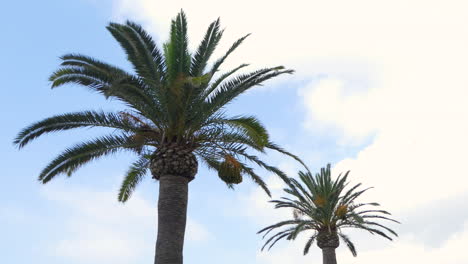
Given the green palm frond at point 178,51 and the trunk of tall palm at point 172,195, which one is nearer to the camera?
the trunk of tall palm at point 172,195

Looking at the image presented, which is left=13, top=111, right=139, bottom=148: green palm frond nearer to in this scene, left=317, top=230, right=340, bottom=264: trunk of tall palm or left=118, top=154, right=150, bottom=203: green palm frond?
left=118, top=154, right=150, bottom=203: green palm frond

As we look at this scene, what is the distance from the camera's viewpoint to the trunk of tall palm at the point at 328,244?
99.1 feet

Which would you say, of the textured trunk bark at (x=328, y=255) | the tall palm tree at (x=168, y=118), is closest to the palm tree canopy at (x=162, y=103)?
the tall palm tree at (x=168, y=118)

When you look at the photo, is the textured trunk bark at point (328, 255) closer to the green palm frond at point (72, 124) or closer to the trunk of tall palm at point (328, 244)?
the trunk of tall palm at point (328, 244)

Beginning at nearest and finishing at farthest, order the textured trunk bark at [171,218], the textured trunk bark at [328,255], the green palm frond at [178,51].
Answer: the textured trunk bark at [171,218] → the green palm frond at [178,51] → the textured trunk bark at [328,255]

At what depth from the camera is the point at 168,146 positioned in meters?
16.6

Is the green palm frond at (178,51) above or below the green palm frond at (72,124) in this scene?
above

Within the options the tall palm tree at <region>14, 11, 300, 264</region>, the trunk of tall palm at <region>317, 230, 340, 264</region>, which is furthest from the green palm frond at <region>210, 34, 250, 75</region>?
the trunk of tall palm at <region>317, 230, 340, 264</region>

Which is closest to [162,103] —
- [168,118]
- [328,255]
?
[168,118]

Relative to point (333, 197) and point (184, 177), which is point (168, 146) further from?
point (333, 197)

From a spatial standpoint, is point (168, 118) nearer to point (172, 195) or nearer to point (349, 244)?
point (172, 195)

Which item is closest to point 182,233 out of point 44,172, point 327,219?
point 44,172

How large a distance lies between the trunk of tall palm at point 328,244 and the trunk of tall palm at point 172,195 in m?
15.9

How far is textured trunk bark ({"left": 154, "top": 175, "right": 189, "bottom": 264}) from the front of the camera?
15281 millimetres
